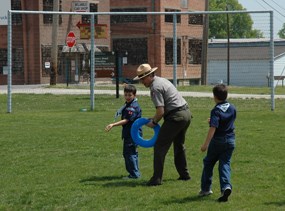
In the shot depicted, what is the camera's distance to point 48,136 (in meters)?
14.4

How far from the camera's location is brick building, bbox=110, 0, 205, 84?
38312mm

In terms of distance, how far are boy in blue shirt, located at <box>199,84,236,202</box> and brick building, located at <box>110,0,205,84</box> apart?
2319 centimetres

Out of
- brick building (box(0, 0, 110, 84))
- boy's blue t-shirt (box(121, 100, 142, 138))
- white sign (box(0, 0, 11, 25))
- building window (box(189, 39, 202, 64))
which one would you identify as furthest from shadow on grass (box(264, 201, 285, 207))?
building window (box(189, 39, 202, 64))

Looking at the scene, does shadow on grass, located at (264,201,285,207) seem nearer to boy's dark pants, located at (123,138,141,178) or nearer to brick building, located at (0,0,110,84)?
boy's dark pants, located at (123,138,141,178)

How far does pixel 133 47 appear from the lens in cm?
5997

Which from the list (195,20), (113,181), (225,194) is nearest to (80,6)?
(195,20)

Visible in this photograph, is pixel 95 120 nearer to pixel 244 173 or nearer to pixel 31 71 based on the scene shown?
pixel 244 173

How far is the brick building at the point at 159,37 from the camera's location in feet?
126

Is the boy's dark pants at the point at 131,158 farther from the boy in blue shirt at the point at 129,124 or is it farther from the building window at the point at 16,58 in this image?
the building window at the point at 16,58

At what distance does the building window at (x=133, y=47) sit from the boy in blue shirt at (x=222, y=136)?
137ft

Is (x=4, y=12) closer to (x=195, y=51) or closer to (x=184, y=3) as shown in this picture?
(x=195, y=51)

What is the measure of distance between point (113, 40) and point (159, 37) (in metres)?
9.53

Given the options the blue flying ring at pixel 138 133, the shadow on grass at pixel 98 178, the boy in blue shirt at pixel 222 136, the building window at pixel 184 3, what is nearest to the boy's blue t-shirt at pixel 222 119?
the boy in blue shirt at pixel 222 136

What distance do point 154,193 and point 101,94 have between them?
60.0 ft
